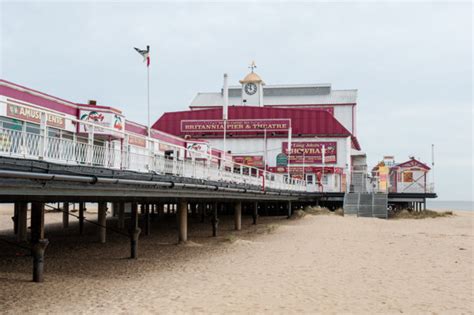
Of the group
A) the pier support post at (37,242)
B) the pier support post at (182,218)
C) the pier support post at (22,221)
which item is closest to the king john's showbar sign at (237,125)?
the pier support post at (182,218)

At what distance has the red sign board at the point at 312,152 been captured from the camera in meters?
55.4

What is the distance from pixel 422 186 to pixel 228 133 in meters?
21.2

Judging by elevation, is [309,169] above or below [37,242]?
above

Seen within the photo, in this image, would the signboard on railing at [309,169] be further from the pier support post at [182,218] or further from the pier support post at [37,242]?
the pier support post at [37,242]

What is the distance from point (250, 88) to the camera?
69500 mm

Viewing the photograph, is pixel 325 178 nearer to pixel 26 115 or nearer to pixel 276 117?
pixel 276 117

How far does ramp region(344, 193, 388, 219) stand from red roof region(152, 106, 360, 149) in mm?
14205

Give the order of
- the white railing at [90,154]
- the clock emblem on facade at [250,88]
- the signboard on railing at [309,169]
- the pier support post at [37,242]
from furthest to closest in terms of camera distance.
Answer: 1. the clock emblem on facade at [250,88]
2. the signboard on railing at [309,169]
3. the pier support post at [37,242]
4. the white railing at [90,154]

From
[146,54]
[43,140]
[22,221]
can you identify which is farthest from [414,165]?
[43,140]

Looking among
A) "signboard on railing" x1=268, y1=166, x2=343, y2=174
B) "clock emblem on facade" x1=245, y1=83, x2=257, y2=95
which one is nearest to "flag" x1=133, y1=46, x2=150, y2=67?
"signboard on railing" x1=268, y1=166, x2=343, y2=174

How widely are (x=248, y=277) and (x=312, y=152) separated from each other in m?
42.6

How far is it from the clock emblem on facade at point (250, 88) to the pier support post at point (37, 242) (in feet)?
186

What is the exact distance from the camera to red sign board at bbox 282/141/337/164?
5544 cm

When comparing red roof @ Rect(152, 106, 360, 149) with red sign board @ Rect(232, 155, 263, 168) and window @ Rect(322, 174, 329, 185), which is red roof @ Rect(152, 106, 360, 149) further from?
window @ Rect(322, 174, 329, 185)
